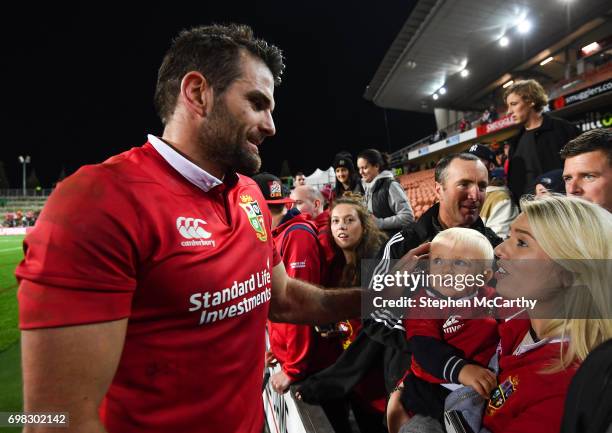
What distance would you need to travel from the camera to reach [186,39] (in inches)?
53.0

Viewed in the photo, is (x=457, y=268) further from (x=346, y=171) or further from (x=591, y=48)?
(x=591, y=48)

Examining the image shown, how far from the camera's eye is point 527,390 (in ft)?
3.59

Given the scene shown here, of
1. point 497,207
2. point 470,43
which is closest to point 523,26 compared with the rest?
point 470,43

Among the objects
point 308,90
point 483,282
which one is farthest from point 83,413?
point 308,90

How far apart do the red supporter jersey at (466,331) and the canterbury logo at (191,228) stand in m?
1.07

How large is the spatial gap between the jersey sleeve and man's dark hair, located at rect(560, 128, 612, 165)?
7.70ft

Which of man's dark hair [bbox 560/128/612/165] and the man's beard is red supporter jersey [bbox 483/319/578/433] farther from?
man's dark hair [bbox 560/128/612/165]

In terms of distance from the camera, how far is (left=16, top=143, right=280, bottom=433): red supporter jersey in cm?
87

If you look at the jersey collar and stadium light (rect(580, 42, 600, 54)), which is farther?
stadium light (rect(580, 42, 600, 54))

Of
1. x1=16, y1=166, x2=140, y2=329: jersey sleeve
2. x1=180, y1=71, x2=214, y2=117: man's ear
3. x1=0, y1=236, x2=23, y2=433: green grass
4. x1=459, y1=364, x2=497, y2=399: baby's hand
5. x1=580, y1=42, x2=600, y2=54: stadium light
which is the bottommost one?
x1=0, y1=236, x2=23, y2=433: green grass

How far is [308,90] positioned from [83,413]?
197 ft

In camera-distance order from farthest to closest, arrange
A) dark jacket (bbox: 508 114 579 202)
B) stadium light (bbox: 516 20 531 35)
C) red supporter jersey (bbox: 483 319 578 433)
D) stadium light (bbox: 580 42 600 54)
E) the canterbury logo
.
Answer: stadium light (bbox: 516 20 531 35) → stadium light (bbox: 580 42 600 54) → dark jacket (bbox: 508 114 579 202) → the canterbury logo → red supporter jersey (bbox: 483 319 578 433)

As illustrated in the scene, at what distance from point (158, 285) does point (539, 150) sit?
129 inches

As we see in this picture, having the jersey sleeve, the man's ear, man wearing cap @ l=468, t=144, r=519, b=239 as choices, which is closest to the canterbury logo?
the jersey sleeve
